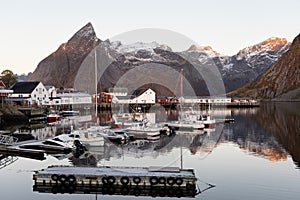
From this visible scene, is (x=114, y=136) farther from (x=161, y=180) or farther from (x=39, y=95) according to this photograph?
(x=39, y=95)

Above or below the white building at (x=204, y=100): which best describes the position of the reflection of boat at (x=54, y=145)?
below

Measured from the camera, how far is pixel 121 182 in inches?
1014

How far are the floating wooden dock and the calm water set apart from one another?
737 mm

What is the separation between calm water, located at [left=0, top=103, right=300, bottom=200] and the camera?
86.0 feet

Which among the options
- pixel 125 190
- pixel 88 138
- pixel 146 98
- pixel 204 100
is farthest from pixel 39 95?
pixel 204 100

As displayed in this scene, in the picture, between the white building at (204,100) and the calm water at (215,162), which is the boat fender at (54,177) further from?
the white building at (204,100)

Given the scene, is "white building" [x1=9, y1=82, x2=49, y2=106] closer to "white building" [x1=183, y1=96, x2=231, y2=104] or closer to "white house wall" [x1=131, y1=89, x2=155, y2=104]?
"white house wall" [x1=131, y1=89, x2=155, y2=104]

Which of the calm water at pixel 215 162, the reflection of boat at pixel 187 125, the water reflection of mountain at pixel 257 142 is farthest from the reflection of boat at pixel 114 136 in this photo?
the reflection of boat at pixel 187 125

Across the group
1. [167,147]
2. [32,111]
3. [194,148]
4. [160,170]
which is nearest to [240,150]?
[194,148]

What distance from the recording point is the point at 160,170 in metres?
26.7

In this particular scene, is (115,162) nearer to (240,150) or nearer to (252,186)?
(252,186)

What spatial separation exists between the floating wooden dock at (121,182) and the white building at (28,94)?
7495 centimetres

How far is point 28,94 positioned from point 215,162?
74789 millimetres

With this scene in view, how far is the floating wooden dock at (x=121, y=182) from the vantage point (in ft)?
82.3
